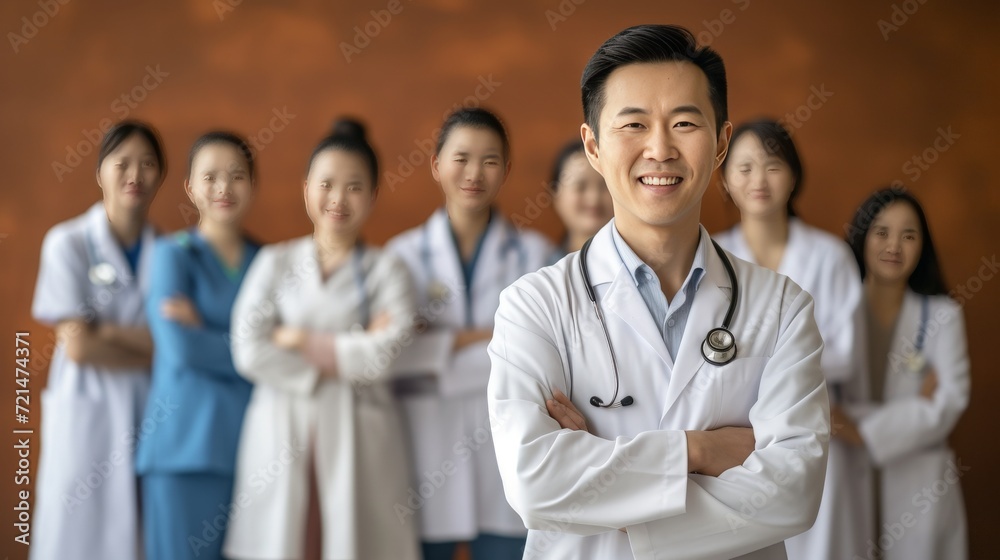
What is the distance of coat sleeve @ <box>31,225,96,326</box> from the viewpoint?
268cm

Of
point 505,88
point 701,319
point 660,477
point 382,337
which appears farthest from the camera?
point 505,88

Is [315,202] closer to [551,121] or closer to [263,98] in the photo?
[263,98]

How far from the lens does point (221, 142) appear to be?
9.02 ft

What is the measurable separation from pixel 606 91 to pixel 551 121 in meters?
1.92

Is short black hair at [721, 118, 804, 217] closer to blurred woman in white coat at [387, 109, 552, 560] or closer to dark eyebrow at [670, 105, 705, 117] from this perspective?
blurred woman in white coat at [387, 109, 552, 560]

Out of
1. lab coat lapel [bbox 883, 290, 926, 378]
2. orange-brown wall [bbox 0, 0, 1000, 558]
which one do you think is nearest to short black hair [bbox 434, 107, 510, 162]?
orange-brown wall [bbox 0, 0, 1000, 558]

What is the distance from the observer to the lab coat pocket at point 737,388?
116cm

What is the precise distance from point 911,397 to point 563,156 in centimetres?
127

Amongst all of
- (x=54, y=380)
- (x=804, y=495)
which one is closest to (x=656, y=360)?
(x=804, y=495)

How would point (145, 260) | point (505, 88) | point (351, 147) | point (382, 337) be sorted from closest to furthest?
point (382, 337)
point (351, 147)
point (145, 260)
point (505, 88)

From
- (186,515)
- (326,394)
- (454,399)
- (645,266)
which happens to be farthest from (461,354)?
(645,266)

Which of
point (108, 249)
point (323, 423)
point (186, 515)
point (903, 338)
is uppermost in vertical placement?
point (108, 249)

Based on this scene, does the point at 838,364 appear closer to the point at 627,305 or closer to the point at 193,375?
the point at 627,305

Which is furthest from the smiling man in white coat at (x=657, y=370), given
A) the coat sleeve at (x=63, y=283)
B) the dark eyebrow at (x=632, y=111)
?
the coat sleeve at (x=63, y=283)
